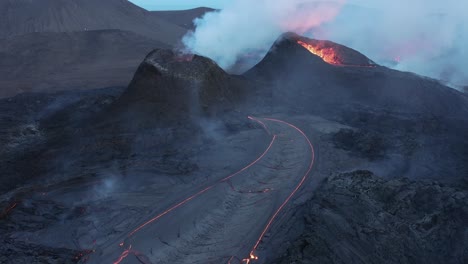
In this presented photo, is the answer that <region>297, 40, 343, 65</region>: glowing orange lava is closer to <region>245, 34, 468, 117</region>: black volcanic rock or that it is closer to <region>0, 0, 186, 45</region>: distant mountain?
<region>245, 34, 468, 117</region>: black volcanic rock

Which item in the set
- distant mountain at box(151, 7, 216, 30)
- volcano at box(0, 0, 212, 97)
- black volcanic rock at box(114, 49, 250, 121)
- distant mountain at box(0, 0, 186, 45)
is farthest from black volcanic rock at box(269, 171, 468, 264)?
distant mountain at box(151, 7, 216, 30)

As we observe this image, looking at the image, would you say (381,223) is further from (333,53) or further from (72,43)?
(72,43)

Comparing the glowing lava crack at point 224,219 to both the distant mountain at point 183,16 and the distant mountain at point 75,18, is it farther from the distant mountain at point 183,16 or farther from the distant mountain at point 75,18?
the distant mountain at point 183,16

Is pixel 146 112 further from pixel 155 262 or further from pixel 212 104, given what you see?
pixel 155 262

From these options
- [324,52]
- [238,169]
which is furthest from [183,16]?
[238,169]

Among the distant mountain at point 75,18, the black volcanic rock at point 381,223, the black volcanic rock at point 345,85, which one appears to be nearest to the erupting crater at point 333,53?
the black volcanic rock at point 345,85
